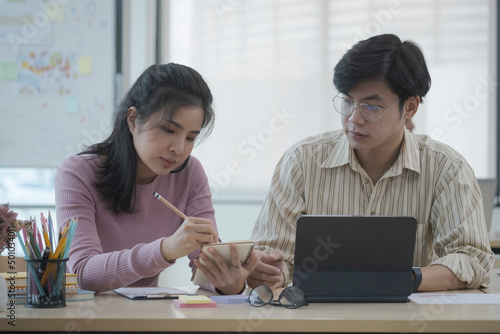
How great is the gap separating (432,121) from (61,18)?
2.26 metres

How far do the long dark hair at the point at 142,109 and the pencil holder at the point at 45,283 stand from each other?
44cm

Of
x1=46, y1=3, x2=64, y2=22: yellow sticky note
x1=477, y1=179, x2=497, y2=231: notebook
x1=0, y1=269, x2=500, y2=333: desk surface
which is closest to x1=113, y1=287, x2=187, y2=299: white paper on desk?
x1=0, y1=269, x2=500, y2=333: desk surface

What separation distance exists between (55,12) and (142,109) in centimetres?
236

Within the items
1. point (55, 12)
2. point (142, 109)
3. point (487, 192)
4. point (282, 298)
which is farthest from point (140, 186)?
point (55, 12)

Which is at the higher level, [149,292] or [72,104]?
[72,104]

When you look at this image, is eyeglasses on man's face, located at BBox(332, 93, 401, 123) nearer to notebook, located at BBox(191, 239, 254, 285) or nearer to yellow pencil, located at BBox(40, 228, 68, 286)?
notebook, located at BBox(191, 239, 254, 285)

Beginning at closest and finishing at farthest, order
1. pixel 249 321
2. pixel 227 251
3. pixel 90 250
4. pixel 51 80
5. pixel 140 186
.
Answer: pixel 249 321, pixel 227 251, pixel 90 250, pixel 140 186, pixel 51 80

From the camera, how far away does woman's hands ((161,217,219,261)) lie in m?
1.47

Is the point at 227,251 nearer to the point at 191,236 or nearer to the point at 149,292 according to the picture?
the point at 191,236

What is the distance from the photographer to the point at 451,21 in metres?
3.91

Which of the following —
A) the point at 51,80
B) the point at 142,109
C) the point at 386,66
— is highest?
the point at 51,80

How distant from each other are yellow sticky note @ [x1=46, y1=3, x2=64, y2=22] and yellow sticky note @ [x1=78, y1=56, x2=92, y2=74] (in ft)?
0.86

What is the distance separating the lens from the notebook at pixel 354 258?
1427mm

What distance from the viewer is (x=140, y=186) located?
1930mm
